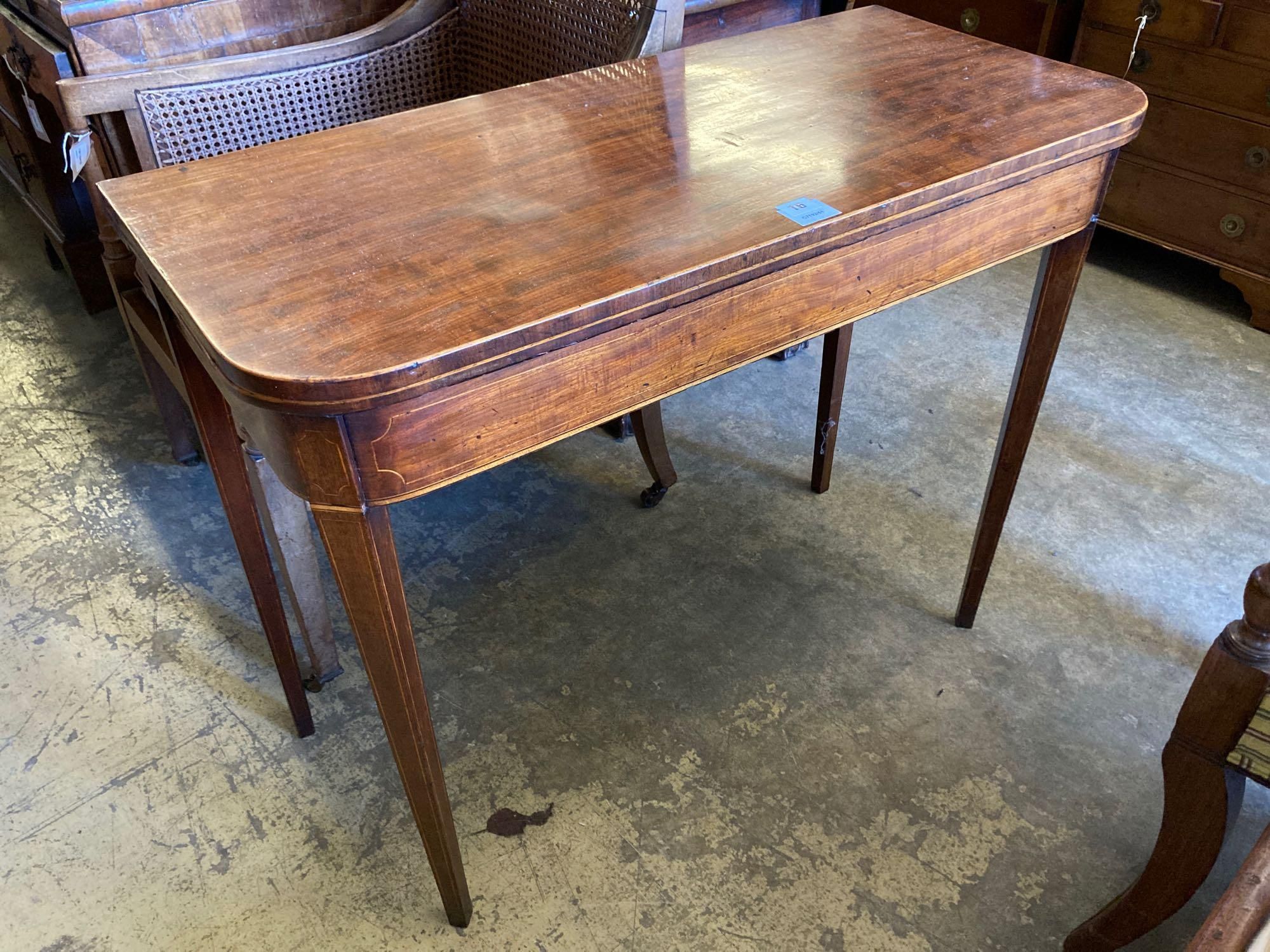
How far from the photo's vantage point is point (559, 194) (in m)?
1.06

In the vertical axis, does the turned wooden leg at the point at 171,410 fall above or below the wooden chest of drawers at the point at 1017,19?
below

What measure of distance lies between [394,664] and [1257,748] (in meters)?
0.84

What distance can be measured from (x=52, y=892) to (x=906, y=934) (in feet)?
3.65

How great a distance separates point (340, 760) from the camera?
1.50 metres

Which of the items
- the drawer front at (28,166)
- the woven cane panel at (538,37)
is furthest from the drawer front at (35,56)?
the woven cane panel at (538,37)

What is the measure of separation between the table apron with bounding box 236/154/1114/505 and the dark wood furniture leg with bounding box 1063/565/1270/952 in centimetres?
47

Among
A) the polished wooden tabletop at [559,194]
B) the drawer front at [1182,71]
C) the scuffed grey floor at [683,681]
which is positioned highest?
the polished wooden tabletop at [559,194]

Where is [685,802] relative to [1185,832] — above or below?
below

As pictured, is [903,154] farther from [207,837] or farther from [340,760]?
[207,837]

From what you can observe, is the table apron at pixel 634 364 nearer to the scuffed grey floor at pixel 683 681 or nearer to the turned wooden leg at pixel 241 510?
the turned wooden leg at pixel 241 510

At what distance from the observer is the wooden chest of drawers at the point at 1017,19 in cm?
256

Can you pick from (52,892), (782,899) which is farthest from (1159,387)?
(52,892)

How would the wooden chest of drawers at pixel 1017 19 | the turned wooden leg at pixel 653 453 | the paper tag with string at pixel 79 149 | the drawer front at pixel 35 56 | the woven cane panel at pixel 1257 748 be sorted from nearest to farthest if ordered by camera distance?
the woven cane panel at pixel 1257 748, the paper tag with string at pixel 79 149, the drawer front at pixel 35 56, the turned wooden leg at pixel 653 453, the wooden chest of drawers at pixel 1017 19

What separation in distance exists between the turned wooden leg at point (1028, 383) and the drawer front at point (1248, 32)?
130cm
